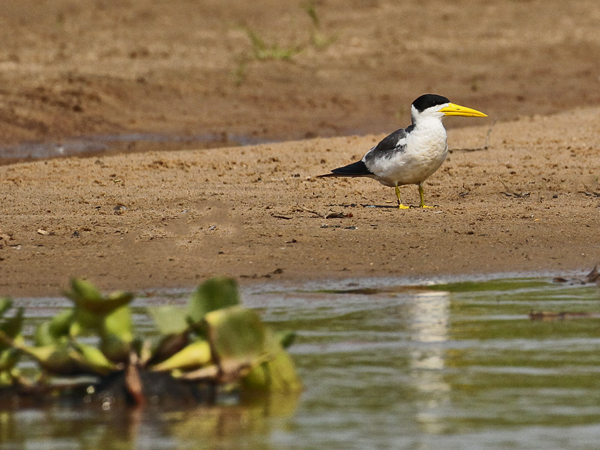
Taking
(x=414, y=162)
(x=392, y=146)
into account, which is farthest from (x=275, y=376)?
(x=392, y=146)

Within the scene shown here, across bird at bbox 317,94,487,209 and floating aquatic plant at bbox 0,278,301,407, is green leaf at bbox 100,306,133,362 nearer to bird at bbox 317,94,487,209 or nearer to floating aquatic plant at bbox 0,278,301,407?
floating aquatic plant at bbox 0,278,301,407

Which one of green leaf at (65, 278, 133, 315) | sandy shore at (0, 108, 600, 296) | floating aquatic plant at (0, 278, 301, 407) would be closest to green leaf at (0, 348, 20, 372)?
floating aquatic plant at (0, 278, 301, 407)

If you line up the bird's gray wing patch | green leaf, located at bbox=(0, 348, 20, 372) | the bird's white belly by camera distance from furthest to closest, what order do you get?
the bird's gray wing patch → the bird's white belly → green leaf, located at bbox=(0, 348, 20, 372)

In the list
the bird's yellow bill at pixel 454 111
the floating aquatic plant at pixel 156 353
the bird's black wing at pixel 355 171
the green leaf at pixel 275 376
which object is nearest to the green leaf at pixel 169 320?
the floating aquatic plant at pixel 156 353

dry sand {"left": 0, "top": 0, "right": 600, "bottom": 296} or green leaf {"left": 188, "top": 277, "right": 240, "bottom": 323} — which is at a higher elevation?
dry sand {"left": 0, "top": 0, "right": 600, "bottom": 296}

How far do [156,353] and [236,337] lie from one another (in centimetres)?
30

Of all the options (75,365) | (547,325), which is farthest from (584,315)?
(75,365)

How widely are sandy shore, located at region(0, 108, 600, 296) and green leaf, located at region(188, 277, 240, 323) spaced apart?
2.21m

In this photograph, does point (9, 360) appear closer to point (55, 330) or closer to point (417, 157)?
point (55, 330)

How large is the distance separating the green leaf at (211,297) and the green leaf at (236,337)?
118 millimetres

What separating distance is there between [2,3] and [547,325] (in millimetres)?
16312

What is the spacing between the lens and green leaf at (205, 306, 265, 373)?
3.96 m

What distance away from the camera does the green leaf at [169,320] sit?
4.12 meters

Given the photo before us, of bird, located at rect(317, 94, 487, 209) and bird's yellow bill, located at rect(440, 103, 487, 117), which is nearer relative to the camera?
bird, located at rect(317, 94, 487, 209)
